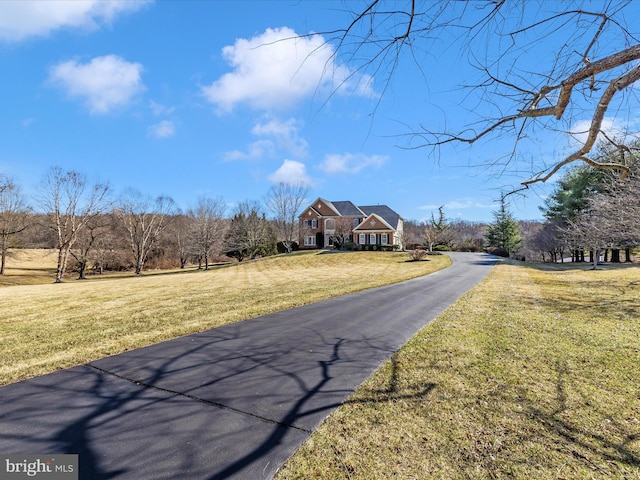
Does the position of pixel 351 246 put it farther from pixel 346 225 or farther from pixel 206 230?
pixel 206 230

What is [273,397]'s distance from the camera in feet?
10.3

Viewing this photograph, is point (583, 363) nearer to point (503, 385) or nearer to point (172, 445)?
point (503, 385)

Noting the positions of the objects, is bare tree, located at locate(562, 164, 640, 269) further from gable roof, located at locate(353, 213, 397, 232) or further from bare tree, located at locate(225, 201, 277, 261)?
bare tree, located at locate(225, 201, 277, 261)

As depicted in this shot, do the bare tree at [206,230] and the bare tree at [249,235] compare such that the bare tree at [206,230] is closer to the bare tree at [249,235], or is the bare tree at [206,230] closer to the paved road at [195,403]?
the bare tree at [249,235]

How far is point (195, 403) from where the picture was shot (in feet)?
9.83

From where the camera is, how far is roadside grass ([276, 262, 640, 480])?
2.14 metres

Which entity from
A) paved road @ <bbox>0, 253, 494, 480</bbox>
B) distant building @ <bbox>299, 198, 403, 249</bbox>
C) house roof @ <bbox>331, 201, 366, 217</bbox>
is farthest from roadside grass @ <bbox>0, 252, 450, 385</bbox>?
house roof @ <bbox>331, 201, 366, 217</bbox>

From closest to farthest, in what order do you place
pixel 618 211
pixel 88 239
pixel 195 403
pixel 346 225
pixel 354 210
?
pixel 195 403 < pixel 618 211 < pixel 88 239 < pixel 346 225 < pixel 354 210

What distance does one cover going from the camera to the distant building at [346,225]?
40.7 m

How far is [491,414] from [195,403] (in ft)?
9.92

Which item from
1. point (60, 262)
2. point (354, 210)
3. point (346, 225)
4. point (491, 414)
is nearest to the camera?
point (491, 414)

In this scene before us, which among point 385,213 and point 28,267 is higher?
point 385,213

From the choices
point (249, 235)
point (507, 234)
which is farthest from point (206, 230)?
point (507, 234)

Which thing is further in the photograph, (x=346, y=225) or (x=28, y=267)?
(x=346, y=225)
